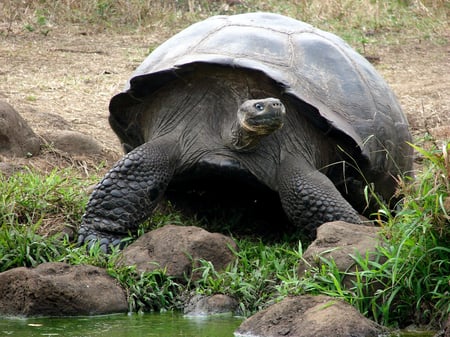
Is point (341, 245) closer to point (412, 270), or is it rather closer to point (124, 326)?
point (412, 270)

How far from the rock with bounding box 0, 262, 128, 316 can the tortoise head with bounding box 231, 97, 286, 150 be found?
1.28 metres

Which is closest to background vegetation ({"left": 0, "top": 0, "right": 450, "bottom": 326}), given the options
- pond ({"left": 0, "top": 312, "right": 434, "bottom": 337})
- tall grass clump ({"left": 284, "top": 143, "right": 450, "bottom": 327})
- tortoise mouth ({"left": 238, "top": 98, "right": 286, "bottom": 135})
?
tall grass clump ({"left": 284, "top": 143, "right": 450, "bottom": 327})

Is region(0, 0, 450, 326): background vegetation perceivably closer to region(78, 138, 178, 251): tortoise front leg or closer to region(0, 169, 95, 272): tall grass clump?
region(0, 169, 95, 272): tall grass clump

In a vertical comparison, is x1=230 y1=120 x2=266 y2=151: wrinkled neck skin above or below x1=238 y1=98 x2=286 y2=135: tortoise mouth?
below

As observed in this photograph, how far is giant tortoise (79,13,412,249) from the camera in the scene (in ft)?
16.7

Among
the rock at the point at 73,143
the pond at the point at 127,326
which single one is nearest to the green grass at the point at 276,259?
the pond at the point at 127,326

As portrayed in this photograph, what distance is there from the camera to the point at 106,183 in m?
5.10

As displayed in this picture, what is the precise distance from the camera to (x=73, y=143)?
6.93 meters

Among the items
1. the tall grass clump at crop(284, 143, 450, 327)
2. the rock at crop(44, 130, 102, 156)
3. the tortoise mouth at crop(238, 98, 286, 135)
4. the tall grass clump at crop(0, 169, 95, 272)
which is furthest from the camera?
the rock at crop(44, 130, 102, 156)

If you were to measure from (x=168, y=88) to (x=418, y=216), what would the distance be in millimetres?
2197

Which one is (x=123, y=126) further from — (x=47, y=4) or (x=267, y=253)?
(x=47, y=4)

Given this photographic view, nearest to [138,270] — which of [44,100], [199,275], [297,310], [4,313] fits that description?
[199,275]

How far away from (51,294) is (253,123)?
57.9 inches

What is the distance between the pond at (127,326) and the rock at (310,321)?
0.14 metres
